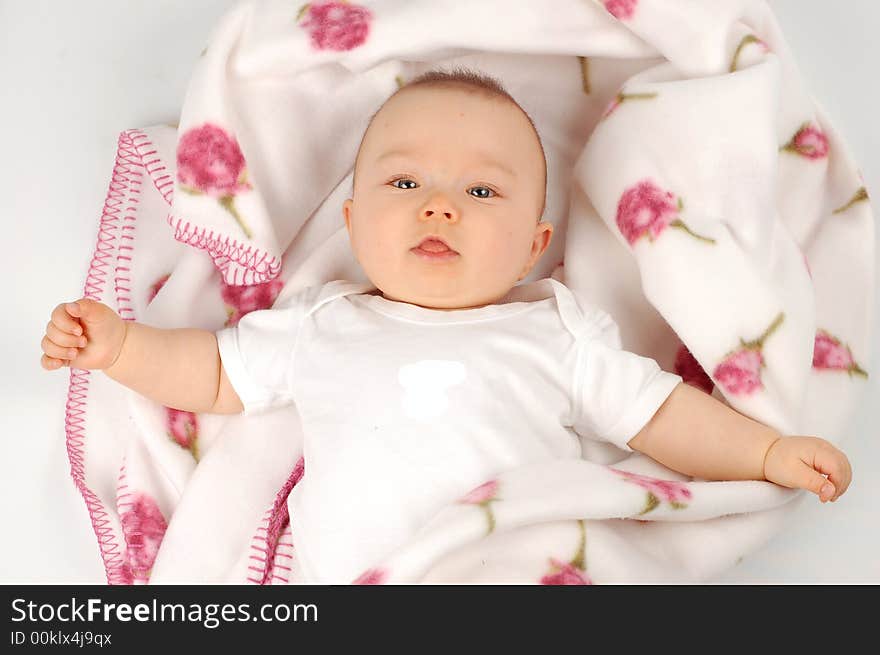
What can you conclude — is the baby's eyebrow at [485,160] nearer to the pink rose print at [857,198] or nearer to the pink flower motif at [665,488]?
the pink flower motif at [665,488]

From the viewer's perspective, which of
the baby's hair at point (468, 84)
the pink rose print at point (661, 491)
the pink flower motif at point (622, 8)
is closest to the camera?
the pink rose print at point (661, 491)

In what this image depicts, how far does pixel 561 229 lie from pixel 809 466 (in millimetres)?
484

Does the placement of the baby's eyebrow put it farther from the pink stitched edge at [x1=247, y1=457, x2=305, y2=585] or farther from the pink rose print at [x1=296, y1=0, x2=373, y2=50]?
the pink stitched edge at [x1=247, y1=457, x2=305, y2=585]

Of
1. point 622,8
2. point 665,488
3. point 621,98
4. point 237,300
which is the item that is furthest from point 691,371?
point 237,300

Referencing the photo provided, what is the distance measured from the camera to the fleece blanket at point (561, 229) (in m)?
1.53

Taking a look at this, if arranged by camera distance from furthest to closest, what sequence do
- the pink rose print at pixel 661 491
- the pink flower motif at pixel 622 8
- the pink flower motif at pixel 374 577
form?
the pink flower motif at pixel 622 8 < the pink rose print at pixel 661 491 < the pink flower motif at pixel 374 577

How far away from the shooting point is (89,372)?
1639 millimetres

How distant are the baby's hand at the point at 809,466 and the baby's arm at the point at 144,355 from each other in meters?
0.62

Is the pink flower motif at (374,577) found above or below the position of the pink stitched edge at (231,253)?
below

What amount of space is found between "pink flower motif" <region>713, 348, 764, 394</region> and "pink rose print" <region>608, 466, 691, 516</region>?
14cm

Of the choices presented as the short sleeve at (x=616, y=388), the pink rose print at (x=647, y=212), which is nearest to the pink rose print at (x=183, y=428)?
the short sleeve at (x=616, y=388)

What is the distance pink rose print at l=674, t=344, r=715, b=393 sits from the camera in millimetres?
1641

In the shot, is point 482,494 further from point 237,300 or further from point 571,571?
point 237,300
